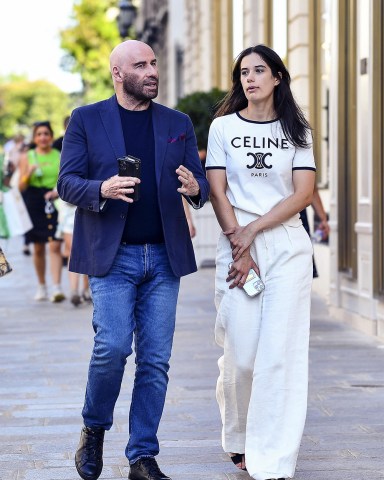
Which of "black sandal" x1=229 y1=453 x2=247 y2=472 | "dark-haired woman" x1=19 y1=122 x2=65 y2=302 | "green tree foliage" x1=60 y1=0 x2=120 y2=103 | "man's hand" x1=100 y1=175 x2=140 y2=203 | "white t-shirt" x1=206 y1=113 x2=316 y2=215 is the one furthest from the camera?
"green tree foliage" x1=60 y1=0 x2=120 y2=103

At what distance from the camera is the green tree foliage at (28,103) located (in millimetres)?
151750

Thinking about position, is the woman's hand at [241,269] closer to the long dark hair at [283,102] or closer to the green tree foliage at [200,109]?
the long dark hair at [283,102]

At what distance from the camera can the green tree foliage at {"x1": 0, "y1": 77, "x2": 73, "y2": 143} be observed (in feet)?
498

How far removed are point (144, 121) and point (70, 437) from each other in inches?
74.5

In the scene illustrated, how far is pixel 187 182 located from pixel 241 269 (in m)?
0.45

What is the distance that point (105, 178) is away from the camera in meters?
5.12

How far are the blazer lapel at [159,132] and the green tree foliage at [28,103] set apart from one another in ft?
474

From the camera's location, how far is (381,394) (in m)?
7.46

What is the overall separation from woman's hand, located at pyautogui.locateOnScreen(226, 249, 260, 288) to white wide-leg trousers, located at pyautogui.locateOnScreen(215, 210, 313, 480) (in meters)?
0.03

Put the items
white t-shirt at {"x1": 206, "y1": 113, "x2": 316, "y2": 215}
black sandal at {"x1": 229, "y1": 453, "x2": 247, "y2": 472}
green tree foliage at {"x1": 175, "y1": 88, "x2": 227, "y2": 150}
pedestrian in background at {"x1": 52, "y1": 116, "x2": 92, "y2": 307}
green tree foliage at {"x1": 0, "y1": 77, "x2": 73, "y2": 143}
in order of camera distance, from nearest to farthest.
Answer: white t-shirt at {"x1": 206, "y1": 113, "x2": 316, "y2": 215}
black sandal at {"x1": 229, "y1": 453, "x2": 247, "y2": 472}
pedestrian in background at {"x1": 52, "y1": 116, "x2": 92, "y2": 307}
green tree foliage at {"x1": 175, "y1": 88, "x2": 227, "y2": 150}
green tree foliage at {"x1": 0, "y1": 77, "x2": 73, "y2": 143}

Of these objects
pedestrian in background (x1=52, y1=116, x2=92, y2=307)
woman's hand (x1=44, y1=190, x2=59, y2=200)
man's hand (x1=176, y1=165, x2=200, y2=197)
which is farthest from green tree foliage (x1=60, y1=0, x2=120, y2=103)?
man's hand (x1=176, y1=165, x2=200, y2=197)

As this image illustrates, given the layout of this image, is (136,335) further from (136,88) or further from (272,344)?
(136,88)

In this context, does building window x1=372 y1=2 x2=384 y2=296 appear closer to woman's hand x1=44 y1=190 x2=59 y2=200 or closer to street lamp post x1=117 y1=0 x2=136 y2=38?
woman's hand x1=44 y1=190 x2=59 y2=200

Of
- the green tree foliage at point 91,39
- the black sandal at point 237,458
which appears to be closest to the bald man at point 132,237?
the black sandal at point 237,458
